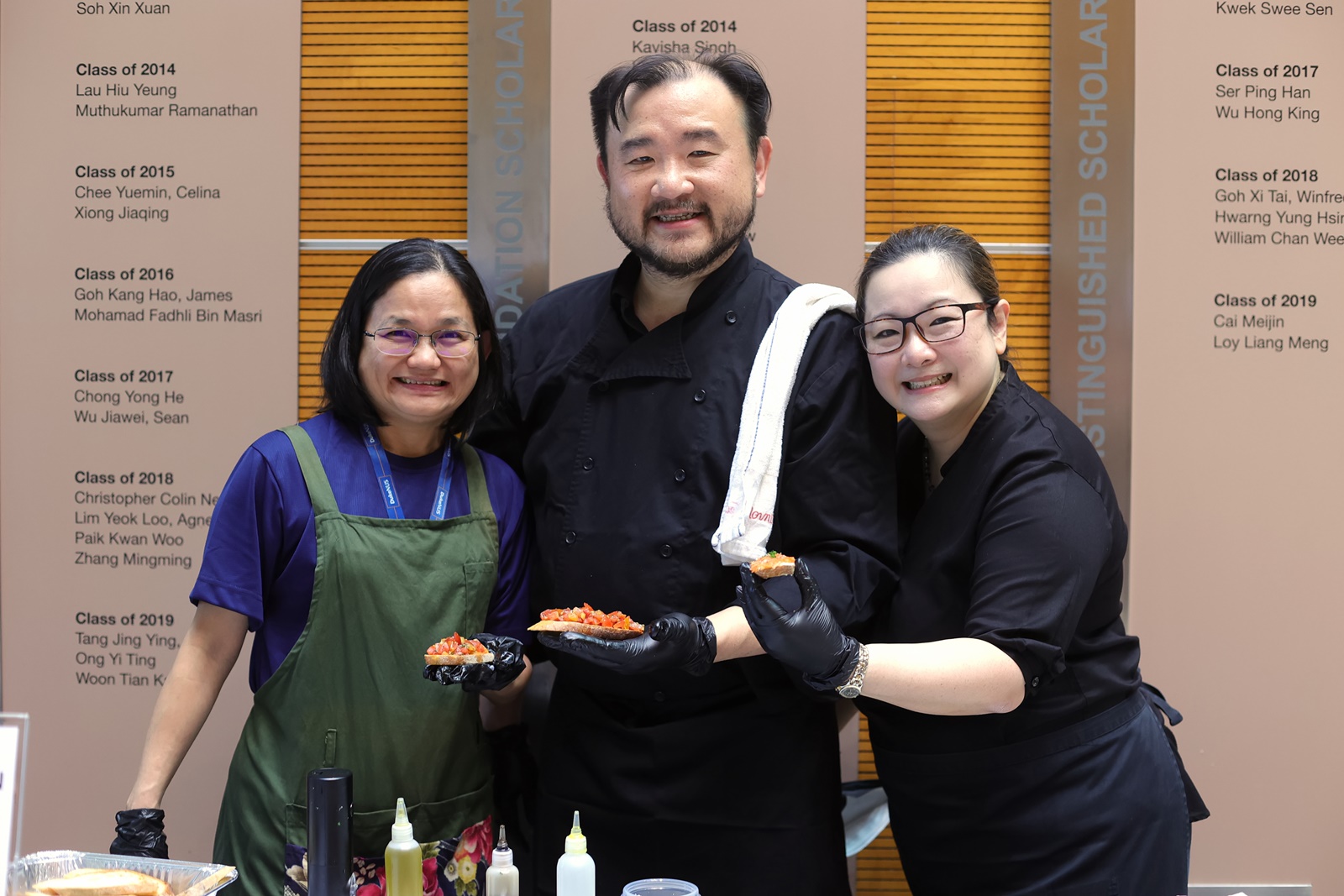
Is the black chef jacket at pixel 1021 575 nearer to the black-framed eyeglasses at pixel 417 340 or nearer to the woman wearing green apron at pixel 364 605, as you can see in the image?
the woman wearing green apron at pixel 364 605

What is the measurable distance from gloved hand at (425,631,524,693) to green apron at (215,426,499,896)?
104mm

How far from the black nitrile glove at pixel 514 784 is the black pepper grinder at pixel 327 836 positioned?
2.10 ft

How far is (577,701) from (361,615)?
1.54 feet

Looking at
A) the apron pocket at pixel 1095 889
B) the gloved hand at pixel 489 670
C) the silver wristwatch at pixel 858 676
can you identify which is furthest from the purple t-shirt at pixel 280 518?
the apron pocket at pixel 1095 889

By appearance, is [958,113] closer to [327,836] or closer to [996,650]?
[996,650]

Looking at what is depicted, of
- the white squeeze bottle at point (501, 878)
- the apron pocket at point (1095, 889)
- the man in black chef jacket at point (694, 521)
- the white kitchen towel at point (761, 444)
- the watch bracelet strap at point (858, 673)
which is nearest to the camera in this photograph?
the white squeeze bottle at point (501, 878)

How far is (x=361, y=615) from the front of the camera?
6.35ft

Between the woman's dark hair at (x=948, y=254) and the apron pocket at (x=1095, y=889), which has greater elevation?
the woman's dark hair at (x=948, y=254)

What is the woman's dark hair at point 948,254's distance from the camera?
1883 mm

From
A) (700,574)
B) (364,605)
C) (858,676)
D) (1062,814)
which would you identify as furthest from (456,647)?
(1062,814)

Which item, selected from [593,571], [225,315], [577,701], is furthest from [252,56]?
[577,701]

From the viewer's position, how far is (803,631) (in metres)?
1.59

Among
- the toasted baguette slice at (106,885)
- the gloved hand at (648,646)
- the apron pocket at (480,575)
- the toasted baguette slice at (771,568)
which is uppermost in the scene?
the toasted baguette slice at (771,568)

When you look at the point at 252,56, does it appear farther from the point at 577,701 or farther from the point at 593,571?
the point at 577,701
